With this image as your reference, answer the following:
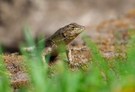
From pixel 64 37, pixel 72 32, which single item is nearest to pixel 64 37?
pixel 64 37

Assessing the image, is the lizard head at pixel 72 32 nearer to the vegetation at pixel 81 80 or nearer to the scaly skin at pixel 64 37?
the scaly skin at pixel 64 37

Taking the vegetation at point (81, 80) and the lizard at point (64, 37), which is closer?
the vegetation at point (81, 80)

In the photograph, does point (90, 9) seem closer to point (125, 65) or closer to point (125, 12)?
point (125, 12)

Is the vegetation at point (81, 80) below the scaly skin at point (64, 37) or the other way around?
below

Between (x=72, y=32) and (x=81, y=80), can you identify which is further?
(x=72, y=32)

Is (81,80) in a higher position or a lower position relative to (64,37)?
lower

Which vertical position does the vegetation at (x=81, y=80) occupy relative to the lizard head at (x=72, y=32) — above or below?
below

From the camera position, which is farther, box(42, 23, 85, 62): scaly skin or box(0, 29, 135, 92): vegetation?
box(42, 23, 85, 62): scaly skin

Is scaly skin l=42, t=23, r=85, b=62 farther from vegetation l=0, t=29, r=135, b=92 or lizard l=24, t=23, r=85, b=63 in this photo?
vegetation l=0, t=29, r=135, b=92

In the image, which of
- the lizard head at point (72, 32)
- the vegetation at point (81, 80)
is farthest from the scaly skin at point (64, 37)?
the vegetation at point (81, 80)

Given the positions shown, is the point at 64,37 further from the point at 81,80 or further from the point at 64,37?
the point at 81,80

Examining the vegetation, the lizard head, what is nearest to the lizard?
the lizard head
